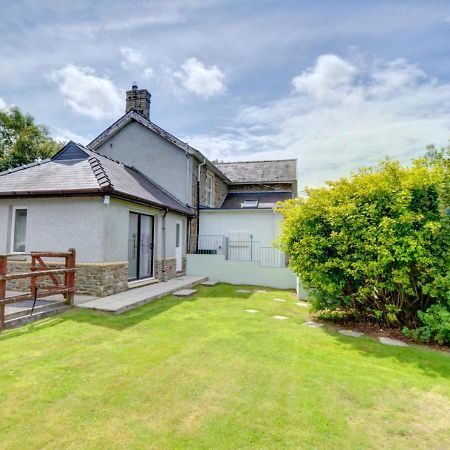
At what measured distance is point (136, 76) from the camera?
19.4 metres

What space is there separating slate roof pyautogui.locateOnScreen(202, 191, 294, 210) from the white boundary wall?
5844mm

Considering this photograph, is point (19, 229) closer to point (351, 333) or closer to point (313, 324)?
point (313, 324)

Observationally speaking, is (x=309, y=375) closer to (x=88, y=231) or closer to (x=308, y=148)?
(x=88, y=231)

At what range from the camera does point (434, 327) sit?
22.3ft

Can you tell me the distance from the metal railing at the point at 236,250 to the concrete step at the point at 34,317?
32.2 ft

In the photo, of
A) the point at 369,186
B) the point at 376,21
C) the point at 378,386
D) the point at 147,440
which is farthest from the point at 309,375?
the point at 376,21

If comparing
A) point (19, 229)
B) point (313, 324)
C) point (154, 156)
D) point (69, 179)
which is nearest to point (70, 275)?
point (69, 179)

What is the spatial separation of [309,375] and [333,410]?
1058 millimetres

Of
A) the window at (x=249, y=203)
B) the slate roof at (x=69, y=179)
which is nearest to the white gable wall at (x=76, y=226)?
the slate roof at (x=69, y=179)

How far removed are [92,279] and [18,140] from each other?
24007 millimetres

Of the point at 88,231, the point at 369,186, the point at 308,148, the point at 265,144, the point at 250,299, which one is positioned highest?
the point at 265,144

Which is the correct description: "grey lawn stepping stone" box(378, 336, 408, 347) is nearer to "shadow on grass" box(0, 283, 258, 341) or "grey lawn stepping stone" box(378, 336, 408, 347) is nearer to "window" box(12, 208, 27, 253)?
"shadow on grass" box(0, 283, 258, 341)

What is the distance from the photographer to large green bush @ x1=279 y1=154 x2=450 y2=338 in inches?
274

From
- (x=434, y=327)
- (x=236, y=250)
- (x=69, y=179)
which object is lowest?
(x=434, y=327)
